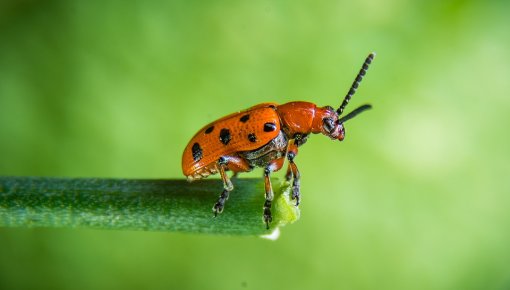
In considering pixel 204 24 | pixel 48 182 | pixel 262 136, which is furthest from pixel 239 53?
pixel 48 182

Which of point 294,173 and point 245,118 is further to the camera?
point 245,118

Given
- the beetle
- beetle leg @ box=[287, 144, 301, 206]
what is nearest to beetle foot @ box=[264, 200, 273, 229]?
beetle leg @ box=[287, 144, 301, 206]

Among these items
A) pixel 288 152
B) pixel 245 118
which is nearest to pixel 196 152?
pixel 245 118

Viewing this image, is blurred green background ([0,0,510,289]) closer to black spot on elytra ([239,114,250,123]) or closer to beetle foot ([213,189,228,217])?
black spot on elytra ([239,114,250,123])

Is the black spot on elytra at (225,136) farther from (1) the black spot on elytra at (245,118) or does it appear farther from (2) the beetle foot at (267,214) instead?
(2) the beetle foot at (267,214)

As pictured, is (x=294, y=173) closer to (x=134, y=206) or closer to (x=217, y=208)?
(x=217, y=208)

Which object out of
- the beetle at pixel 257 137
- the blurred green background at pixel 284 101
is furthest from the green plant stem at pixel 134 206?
the blurred green background at pixel 284 101
